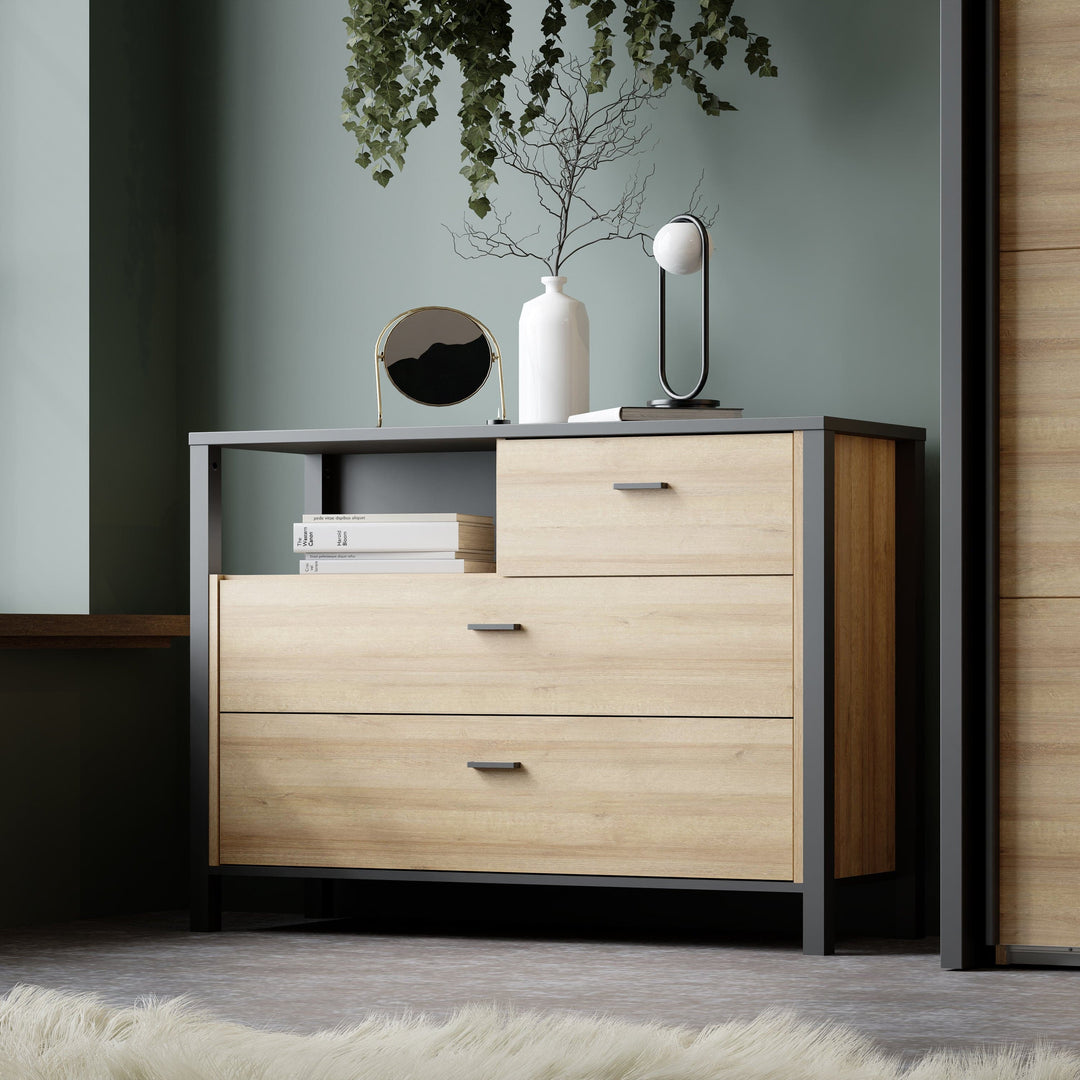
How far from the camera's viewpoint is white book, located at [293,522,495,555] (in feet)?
10.7

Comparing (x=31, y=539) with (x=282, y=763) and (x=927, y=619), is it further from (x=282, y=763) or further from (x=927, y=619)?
(x=927, y=619)

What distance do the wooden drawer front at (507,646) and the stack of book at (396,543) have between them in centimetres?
5

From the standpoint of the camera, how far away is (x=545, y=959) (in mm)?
2973

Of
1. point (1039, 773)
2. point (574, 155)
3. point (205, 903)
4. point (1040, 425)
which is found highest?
point (574, 155)

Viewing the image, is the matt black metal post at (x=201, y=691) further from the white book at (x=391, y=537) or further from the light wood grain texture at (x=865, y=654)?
the light wood grain texture at (x=865, y=654)

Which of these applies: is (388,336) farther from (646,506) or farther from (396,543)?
(646,506)

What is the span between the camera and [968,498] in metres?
2.83

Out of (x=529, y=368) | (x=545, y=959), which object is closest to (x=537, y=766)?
(x=545, y=959)

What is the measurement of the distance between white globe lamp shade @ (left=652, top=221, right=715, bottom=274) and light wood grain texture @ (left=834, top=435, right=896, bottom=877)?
0.47 meters

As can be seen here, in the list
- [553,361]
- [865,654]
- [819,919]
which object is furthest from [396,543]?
[819,919]

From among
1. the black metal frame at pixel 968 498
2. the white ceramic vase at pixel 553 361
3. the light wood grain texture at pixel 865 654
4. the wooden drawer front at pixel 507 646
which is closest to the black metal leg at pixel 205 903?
the wooden drawer front at pixel 507 646

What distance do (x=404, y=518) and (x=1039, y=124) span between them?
132 centimetres

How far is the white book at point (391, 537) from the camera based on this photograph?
10.7 ft

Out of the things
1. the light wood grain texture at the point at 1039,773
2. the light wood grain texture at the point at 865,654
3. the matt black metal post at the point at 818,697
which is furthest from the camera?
the light wood grain texture at the point at 865,654
